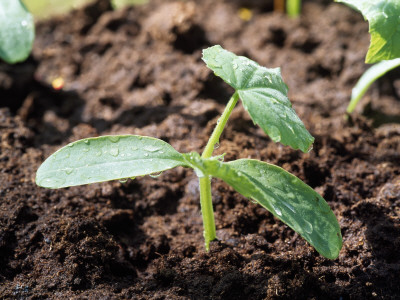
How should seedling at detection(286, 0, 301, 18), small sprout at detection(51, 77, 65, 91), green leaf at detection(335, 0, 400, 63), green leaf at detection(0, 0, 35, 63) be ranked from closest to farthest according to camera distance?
green leaf at detection(335, 0, 400, 63)
green leaf at detection(0, 0, 35, 63)
small sprout at detection(51, 77, 65, 91)
seedling at detection(286, 0, 301, 18)

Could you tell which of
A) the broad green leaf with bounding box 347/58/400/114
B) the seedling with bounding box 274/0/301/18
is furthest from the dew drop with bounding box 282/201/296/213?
the seedling with bounding box 274/0/301/18

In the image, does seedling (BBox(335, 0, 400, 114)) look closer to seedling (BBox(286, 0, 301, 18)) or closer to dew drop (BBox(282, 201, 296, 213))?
dew drop (BBox(282, 201, 296, 213))

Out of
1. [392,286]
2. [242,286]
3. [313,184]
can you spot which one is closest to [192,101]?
[313,184]

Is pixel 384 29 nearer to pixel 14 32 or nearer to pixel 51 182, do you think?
pixel 51 182

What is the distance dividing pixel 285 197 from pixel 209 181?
0.18 meters

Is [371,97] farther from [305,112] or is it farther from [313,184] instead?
[313,184]

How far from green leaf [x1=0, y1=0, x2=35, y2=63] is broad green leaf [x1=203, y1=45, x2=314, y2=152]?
0.62 meters

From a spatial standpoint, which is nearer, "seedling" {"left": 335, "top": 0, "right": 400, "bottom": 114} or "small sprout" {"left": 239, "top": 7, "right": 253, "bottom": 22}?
"seedling" {"left": 335, "top": 0, "right": 400, "bottom": 114}

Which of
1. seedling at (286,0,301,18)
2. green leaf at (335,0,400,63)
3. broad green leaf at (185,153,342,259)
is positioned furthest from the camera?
seedling at (286,0,301,18)

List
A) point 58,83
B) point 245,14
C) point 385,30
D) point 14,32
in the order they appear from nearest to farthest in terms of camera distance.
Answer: point 385,30 → point 14,32 → point 58,83 → point 245,14

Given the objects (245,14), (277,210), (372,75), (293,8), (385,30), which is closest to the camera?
(277,210)

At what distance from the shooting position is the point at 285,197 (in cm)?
99

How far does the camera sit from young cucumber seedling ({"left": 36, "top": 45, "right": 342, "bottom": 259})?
0.94 metres

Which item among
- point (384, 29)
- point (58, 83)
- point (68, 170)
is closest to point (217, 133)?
point (68, 170)
